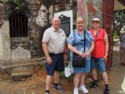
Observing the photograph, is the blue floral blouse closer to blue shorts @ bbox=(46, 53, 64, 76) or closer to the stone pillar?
blue shorts @ bbox=(46, 53, 64, 76)

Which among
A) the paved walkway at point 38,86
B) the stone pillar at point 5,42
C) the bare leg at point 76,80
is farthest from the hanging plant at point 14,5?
the bare leg at point 76,80

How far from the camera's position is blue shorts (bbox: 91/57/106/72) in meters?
6.30

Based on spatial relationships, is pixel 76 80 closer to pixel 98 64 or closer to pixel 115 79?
pixel 98 64

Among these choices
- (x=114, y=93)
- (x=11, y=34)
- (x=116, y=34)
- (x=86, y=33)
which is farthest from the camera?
(x=116, y=34)

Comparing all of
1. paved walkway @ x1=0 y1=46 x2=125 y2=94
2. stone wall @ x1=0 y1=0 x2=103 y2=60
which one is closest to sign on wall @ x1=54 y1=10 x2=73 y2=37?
stone wall @ x1=0 y1=0 x2=103 y2=60

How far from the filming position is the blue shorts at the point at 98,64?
20.7 ft

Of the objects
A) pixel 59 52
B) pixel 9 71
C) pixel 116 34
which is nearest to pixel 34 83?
pixel 9 71

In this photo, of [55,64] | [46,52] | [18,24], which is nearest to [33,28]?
[18,24]

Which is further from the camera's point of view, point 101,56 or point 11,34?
point 11,34

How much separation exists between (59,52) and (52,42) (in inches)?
12.4

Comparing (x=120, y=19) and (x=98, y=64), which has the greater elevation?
(x=120, y=19)

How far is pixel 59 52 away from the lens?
6.10 metres

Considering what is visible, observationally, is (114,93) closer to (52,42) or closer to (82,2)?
(52,42)

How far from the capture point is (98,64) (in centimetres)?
640
